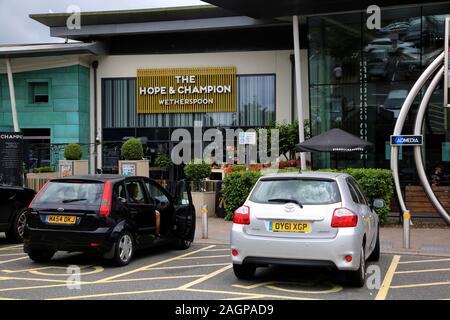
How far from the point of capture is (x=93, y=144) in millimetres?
25062

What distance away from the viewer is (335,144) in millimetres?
15727

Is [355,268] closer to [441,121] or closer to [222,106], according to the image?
[441,121]

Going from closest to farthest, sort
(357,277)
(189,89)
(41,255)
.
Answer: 1. (357,277)
2. (41,255)
3. (189,89)

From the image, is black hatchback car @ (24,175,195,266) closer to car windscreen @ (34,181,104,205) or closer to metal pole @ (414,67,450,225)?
car windscreen @ (34,181,104,205)

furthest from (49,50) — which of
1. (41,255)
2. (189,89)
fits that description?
(41,255)

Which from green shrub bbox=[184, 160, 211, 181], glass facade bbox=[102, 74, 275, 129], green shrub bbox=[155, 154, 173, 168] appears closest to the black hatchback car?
green shrub bbox=[184, 160, 211, 181]

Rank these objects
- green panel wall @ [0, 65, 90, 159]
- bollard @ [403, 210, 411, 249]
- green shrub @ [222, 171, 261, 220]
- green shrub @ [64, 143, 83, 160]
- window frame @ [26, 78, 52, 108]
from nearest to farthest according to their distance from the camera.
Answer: bollard @ [403, 210, 411, 249], green shrub @ [222, 171, 261, 220], green shrub @ [64, 143, 83, 160], green panel wall @ [0, 65, 90, 159], window frame @ [26, 78, 52, 108]

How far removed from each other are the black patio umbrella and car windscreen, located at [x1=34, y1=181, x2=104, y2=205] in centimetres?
835

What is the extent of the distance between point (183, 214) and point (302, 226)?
390 centimetres

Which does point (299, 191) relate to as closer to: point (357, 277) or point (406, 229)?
point (357, 277)

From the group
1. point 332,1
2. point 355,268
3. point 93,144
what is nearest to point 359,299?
point 355,268

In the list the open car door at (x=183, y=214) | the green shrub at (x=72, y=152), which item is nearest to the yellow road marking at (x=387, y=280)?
the open car door at (x=183, y=214)

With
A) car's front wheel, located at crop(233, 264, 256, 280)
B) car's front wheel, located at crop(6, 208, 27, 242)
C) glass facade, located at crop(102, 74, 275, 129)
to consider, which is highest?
glass facade, located at crop(102, 74, 275, 129)

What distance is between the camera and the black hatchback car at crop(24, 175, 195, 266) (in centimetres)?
838
